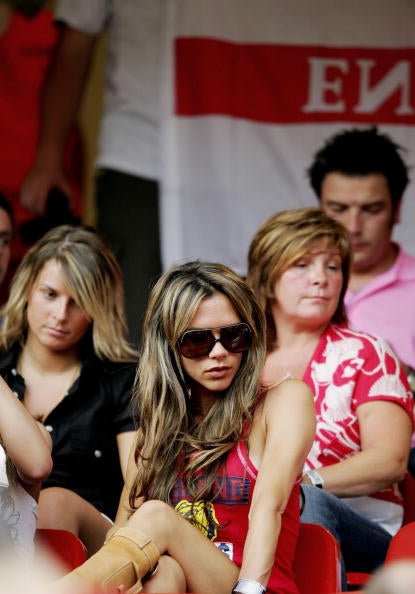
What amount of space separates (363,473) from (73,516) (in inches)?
31.4

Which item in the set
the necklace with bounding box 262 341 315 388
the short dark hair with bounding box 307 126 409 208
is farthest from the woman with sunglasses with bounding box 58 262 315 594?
the short dark hair with bounding box 307 126 409 208

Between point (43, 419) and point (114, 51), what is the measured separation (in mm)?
2082

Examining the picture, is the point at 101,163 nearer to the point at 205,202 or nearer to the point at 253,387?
the point at 205,202

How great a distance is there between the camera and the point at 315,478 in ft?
11.8

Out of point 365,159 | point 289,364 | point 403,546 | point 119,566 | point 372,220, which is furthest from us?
point 365,159

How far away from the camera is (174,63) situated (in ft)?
17.2

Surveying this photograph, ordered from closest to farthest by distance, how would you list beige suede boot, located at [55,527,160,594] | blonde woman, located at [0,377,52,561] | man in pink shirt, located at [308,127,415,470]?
beige suede boot, located at [55,527,160,594] → blonde woman, located at [0,377,52,561] → man in pink shirt, located at [308,127,415,470]

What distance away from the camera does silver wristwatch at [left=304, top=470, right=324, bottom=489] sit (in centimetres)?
360

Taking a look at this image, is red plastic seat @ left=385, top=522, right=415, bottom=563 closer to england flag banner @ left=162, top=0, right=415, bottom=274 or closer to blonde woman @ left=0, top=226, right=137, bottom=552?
blonde woman @ left=0, top=226, right=137, bottom=552

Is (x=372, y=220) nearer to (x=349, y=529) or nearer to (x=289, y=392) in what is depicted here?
(x=349, y=529)

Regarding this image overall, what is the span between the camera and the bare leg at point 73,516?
A: 346cm

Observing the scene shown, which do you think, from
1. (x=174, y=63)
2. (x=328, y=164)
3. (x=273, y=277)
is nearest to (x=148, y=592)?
(x=273, y=277)

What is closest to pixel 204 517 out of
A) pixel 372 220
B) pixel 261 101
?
pixel 372 220

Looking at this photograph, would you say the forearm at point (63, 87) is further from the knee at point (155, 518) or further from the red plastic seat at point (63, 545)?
the knee at point (155, 518)
